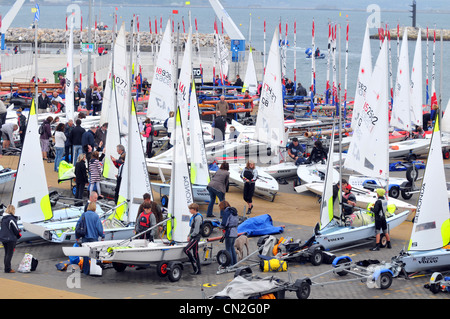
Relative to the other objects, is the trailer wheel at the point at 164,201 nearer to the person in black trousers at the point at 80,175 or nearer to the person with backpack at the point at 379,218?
the person in black trousers at the point at 80,175

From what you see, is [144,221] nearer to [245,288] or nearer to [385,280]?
[245,288]

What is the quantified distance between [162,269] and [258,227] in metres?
3.69

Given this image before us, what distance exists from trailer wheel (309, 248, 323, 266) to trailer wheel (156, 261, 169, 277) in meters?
2.68

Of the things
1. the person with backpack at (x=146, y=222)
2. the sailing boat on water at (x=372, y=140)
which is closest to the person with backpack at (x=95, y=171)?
the person with backpack at (x=146, y=222)

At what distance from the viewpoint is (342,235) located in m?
15.6

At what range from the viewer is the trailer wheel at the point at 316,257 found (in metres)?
14.6

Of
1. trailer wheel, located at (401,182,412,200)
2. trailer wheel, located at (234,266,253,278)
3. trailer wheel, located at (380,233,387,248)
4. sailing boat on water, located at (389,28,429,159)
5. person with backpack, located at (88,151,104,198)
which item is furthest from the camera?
sailing boat on water, located at (389,28,429,159)

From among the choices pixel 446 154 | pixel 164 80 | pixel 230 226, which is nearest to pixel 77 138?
pixel 164 80

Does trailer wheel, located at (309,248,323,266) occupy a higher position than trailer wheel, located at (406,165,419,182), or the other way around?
trailer wheel, located at (406,165,419,182)

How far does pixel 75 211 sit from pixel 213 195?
9.67ft

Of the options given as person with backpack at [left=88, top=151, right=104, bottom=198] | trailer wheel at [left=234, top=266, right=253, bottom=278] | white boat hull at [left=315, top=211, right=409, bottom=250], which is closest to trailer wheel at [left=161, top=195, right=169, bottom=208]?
person with backpack at [left=88, top=151, right=104, bottom=198]

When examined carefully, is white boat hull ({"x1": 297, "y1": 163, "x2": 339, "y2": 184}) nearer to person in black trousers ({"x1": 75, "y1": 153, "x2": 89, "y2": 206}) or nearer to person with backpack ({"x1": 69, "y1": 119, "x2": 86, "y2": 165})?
person in black trousers ({"x1": 75, "y1": 153, "x2": 89, "y2": 206})

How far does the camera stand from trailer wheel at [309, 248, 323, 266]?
1458 cm
